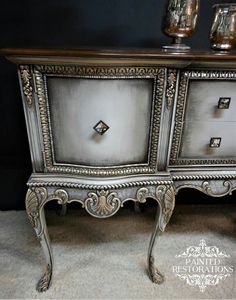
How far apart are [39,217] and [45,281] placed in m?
0.25

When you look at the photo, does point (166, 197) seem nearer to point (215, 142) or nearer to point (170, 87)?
point (215, 142)

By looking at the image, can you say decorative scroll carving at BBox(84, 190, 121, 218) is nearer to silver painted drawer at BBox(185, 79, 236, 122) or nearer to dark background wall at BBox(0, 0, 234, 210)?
silver painted drawer at BBox(185, 79, 236, 122)

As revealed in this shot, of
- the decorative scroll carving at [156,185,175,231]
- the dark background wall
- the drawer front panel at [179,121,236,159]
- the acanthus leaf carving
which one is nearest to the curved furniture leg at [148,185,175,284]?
the decorative scroll carving at [156,185,175,231]

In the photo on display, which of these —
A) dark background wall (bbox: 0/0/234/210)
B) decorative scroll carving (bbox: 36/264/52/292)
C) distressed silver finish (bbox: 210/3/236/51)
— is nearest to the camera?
distressed silver finish (bbox: 210/3/236/51)

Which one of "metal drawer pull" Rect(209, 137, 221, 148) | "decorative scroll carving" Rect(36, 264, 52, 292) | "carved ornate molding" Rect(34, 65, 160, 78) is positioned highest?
"carved ornate molding" Rect(34, 65, 160, 78)

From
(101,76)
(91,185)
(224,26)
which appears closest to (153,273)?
(91,185)

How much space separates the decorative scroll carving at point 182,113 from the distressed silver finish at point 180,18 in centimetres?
13

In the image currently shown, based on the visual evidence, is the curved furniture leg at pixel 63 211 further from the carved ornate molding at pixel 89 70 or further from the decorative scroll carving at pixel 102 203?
the carved ornate molding at pixel 89 70

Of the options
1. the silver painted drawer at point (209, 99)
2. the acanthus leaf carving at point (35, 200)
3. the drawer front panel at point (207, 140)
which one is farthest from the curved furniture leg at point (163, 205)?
the acanthus leaf carving at point (35, 200)

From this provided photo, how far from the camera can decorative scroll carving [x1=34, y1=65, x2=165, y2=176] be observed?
2.01 ft

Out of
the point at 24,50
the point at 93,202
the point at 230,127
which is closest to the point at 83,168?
the point at 93,202

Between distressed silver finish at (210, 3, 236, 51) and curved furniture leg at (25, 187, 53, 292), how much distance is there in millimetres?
642

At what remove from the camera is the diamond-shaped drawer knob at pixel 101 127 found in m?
0.65

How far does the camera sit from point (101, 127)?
656mm
